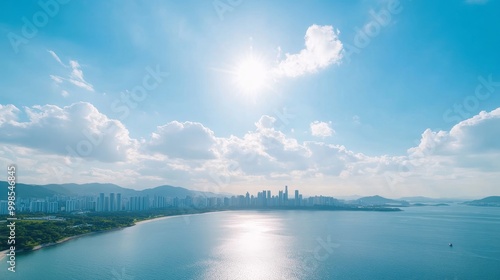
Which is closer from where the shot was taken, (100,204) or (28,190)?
(100,204)

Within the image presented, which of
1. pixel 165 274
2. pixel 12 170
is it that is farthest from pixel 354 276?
pixel 12 170

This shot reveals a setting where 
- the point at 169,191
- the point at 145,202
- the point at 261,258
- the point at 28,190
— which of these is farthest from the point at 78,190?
the point at 261,258

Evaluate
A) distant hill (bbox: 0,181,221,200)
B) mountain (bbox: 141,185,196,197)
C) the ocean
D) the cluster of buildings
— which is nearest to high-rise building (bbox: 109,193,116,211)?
the cluster of buildings

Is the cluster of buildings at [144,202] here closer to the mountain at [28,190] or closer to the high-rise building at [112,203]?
the high-rise building at [112,203]

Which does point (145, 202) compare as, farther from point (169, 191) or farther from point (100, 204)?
point (169, 191)

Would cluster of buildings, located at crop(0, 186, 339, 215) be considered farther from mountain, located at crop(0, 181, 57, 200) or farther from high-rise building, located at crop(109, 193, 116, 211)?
mountain, located at crop(0, 181, 57, 200)

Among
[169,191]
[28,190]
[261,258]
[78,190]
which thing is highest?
[28,190]
